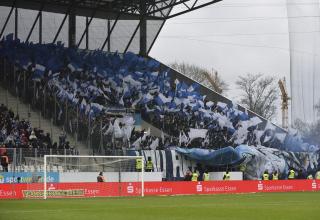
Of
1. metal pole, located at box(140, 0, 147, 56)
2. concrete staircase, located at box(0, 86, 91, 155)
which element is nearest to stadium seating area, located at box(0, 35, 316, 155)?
concrete staircase, located at box(0, 86, 91, 155)

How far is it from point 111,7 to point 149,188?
81.3 feet

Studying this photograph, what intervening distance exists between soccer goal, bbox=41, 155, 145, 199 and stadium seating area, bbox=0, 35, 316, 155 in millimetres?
6323

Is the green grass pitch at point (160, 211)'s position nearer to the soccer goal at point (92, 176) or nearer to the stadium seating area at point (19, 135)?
the soccer goal at point (92, 176)

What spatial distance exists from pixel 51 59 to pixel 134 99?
7.70m

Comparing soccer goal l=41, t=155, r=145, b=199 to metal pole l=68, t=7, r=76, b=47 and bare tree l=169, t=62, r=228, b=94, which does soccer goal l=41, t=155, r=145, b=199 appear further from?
bare tree l=169, t=62, r=228, b=94

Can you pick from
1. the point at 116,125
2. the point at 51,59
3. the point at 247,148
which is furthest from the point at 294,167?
the point at 51,59

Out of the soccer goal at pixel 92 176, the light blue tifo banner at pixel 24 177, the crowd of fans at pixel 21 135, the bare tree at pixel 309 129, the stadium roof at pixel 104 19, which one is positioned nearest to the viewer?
the bare tree at pixel 309 129

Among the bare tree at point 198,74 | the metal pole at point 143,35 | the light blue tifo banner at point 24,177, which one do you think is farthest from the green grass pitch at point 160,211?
the bare tree at point 198,74

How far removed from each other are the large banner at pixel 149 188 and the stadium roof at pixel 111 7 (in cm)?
1643

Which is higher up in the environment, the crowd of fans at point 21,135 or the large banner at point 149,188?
the crowd of fans at point 21,135

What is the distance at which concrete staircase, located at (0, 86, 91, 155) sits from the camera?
4727 cm

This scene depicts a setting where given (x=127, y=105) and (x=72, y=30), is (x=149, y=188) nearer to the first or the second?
(x=127, y=105)

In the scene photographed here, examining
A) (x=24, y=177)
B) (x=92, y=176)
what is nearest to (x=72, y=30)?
(x=92, y=176)

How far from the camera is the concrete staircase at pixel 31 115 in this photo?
47.3m
